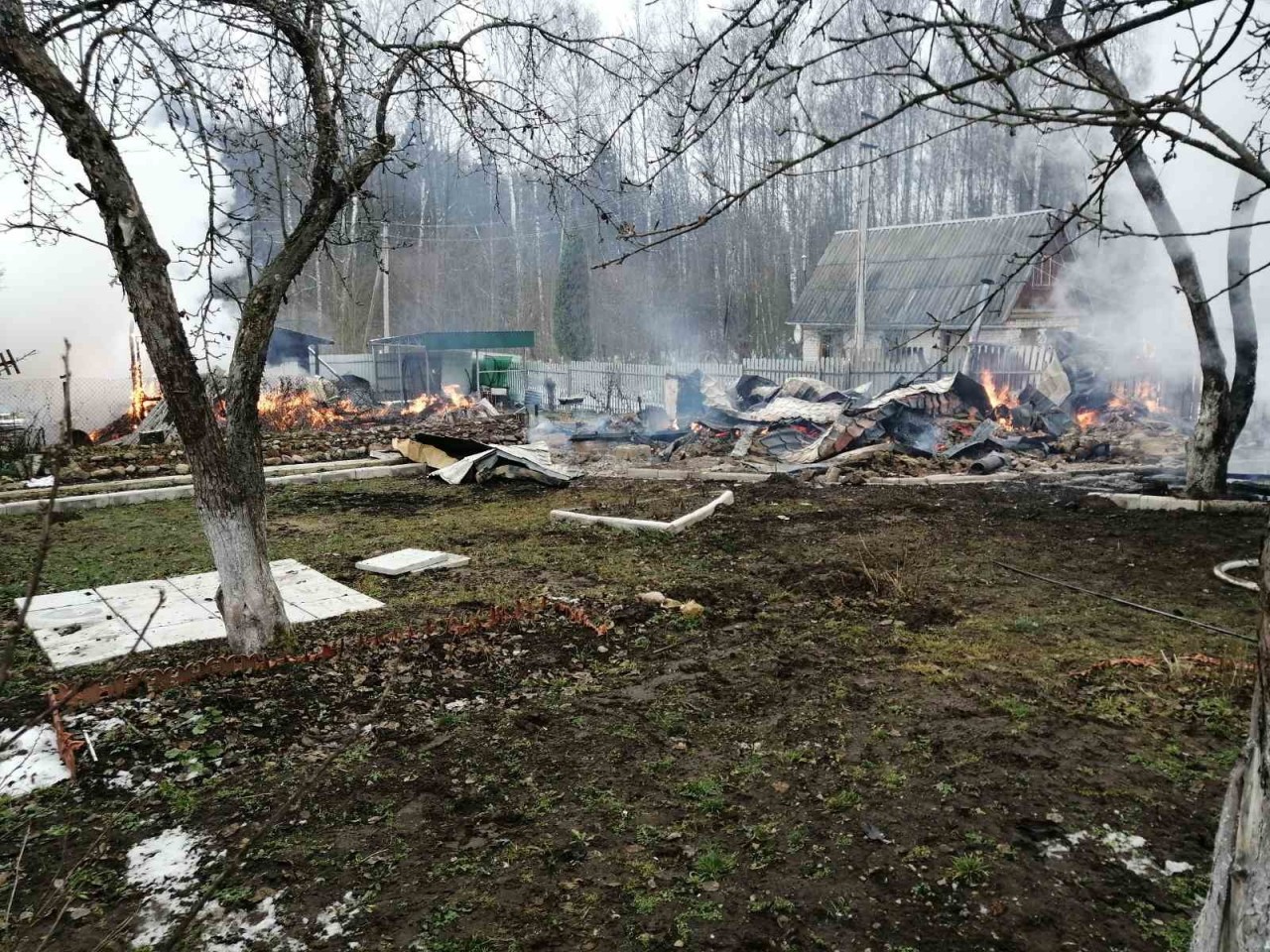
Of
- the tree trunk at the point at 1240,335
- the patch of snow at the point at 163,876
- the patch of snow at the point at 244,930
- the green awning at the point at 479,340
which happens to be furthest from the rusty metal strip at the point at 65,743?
the green awning at the point at 479,340

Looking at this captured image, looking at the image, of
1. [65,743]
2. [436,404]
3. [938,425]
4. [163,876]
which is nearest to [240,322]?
[65,743]

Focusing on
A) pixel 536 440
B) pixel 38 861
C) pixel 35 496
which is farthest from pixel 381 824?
pixel 536 440

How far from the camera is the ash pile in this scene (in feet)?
45.7

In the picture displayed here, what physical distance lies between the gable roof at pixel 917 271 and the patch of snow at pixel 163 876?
81.1 ft

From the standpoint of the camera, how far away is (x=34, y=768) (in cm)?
385

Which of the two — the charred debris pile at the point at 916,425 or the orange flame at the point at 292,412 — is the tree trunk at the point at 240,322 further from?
the orange flame at the point at 292,412

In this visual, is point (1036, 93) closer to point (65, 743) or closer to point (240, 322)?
point (240, 322)

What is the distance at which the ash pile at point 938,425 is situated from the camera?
549 inches

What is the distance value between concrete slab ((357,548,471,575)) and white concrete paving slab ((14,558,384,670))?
0.43 m

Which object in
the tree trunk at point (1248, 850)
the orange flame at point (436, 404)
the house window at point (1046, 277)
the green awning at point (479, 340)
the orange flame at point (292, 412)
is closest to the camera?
the tree trunk at point (1248, 850)

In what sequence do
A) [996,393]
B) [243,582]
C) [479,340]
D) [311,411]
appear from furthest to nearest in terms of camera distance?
[479,340], [311,411], [996,393], [243,582]

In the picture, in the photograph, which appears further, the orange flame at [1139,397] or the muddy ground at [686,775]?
the orange flame at [1139,397]

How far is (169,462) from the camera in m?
13.7

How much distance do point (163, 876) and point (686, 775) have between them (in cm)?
207
